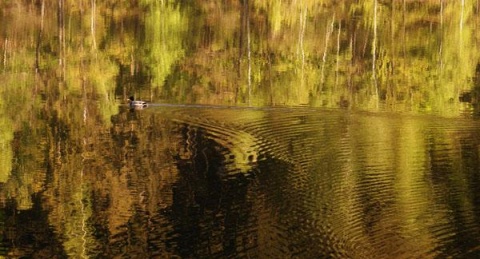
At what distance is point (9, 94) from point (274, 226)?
21.0 meters

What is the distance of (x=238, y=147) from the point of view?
30781 mm

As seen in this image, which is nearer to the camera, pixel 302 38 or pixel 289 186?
pixel 289 186

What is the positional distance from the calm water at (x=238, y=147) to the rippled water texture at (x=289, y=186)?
0.07 m

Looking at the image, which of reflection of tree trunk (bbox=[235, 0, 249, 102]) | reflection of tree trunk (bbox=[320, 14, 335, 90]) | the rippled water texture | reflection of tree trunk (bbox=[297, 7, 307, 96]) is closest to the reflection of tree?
the rippled water texture

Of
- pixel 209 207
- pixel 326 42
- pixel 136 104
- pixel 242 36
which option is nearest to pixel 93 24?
pixel 242 36

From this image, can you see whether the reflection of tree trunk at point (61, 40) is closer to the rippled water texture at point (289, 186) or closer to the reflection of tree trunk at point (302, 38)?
the reflection of tree trunk at point (302, 38)

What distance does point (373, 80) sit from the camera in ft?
152

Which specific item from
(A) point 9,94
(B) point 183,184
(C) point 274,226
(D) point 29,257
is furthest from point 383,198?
(A) point 9,94

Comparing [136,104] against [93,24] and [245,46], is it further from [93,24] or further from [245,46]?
[93,24]

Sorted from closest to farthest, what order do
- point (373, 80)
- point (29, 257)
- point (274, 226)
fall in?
point (29, 257) → point (274, 226) → point (373, 80)

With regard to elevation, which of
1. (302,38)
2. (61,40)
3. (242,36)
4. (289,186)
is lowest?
(289,186)

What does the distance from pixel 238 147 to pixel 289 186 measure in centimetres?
474

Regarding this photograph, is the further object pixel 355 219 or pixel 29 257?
pixel 355 219

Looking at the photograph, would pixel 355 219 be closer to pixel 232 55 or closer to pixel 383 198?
pixel 383 198
